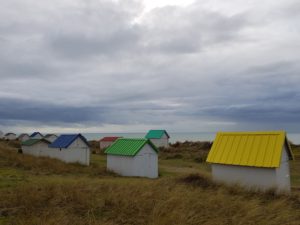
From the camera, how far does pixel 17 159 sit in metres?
27.8

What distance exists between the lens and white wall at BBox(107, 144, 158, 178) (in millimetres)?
26703

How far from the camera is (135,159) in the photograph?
26719 millimetres

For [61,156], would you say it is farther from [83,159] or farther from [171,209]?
[171,209]

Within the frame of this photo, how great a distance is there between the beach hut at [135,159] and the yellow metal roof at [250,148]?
1049 cm

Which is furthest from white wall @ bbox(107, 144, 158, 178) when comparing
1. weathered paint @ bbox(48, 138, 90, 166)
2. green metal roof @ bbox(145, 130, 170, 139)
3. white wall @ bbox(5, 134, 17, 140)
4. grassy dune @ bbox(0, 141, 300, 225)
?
white wall @ bbox(5, 134, 17, 140)

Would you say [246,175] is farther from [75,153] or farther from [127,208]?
[75,153]

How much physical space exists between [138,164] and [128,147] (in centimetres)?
190

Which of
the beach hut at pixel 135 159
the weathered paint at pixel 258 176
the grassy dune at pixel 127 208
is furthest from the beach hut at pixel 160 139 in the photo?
the grassy dune at pixel 127 208

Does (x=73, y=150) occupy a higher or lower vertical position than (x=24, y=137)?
lower

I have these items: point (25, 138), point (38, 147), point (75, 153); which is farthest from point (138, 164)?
point (25, 138)

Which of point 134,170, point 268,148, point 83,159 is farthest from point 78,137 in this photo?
point 268,148

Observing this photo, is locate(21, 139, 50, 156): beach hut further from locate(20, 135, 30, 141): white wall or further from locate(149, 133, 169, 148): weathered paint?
locate(20, 135, 30, 141): white wall

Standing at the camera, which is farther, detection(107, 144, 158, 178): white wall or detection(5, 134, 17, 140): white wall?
detection(5, 134, 17, 140): white wall

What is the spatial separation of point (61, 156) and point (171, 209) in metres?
25.8
